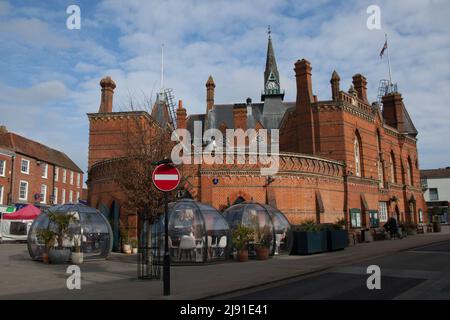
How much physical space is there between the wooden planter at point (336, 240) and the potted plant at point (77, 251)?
1277 cm

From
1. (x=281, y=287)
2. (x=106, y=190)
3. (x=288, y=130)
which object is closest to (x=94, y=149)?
(x=106, y=190)

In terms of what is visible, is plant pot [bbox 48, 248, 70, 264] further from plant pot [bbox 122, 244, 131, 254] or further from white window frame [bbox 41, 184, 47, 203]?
white window frame [bbox 41, 184, 47, 203]

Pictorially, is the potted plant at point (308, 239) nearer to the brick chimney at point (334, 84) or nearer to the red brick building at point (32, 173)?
the brick chimney at point (334, 84)

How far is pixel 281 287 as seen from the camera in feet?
33.9

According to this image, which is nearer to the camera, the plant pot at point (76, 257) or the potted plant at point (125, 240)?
the plant pot at point (76, 257)

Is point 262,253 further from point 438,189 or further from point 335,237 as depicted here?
point 438,189

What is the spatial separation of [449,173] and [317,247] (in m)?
66.6

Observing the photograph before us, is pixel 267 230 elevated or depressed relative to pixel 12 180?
depressed

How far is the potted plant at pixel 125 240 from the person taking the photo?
2138 centimetres

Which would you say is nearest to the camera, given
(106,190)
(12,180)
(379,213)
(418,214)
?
(106,190)

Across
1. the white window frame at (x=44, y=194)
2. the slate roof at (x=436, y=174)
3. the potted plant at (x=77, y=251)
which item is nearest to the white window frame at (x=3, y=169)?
the white window frame at (x=44, y=194)
